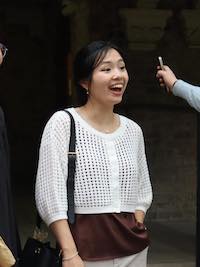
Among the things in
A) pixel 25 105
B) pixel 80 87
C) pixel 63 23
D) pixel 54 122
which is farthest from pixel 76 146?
pixel 25 105

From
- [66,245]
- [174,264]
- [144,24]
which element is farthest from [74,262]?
[144,24]

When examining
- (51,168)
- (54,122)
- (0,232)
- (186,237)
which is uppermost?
(54,122)

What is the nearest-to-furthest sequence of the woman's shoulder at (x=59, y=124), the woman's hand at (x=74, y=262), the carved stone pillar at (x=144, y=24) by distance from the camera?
the woman's hand at (x=74, y=262) → the woman's shoulder at (x=59, y=124) → the carved stone pillar at (x=144, y=24)

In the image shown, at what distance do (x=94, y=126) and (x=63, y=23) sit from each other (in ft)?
24.9

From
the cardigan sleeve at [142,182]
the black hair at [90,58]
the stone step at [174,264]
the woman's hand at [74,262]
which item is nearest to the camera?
the woman's hand at [74,262]

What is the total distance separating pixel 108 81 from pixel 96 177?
1.33 ft

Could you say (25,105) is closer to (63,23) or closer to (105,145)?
(63,23)

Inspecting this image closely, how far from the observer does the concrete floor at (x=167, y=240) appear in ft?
17.5

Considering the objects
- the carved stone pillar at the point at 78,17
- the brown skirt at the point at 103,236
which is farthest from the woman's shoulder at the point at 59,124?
the carved stone pillar at the point at 78,17

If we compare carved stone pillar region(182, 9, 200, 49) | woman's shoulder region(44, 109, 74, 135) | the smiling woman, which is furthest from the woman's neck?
carved stone pillar region(182, 9, 200, 49)

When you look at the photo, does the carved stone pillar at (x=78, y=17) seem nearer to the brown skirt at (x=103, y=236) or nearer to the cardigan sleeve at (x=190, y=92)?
the cardigan sleeve at (x=190, y=92)

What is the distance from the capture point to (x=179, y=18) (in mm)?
7090

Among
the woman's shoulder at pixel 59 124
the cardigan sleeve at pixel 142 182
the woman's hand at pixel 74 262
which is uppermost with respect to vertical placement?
the woman's shoulder at pixel 59 124

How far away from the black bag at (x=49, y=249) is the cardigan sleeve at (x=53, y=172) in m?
0.02
